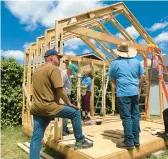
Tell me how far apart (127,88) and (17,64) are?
4.63 meters

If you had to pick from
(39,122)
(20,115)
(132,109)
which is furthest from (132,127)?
(20,115)

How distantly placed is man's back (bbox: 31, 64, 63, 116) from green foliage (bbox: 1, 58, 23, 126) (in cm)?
390

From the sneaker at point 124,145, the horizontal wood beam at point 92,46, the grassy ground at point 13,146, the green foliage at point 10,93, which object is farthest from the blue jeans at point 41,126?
the horizontal wood beam at point 92,46

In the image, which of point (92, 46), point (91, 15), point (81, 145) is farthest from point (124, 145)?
point (92, 46)

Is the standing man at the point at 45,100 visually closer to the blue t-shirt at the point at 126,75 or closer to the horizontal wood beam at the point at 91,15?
the blue t-shirt at the point at 126,75

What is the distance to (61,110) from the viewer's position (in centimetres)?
332

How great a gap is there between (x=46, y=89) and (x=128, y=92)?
1402 millimetres

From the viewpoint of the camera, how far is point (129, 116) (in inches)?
146

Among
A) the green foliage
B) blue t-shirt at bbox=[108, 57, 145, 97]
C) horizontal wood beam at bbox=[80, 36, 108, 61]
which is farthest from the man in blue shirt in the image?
horizontal wood beam at bbox=[80, 36, 108, 61]

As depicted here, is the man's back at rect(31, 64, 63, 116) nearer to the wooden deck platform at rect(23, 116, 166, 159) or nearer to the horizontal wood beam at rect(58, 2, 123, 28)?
the wooden deck platform at rect(23, 116, 166, 159)

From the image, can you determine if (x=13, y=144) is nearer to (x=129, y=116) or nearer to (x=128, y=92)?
(x=129, y=116)

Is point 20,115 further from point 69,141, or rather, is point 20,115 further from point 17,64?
point 69,141

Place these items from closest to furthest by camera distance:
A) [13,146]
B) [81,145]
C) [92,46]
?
1. [81,145]
2. [13,146]
3. [92,46]

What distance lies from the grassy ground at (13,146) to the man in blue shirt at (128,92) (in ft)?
2.25
